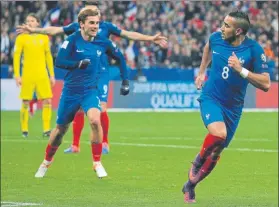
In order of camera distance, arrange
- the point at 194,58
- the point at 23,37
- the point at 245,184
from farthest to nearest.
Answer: the point at 194,58, the point at 23,37, the point at 245,184

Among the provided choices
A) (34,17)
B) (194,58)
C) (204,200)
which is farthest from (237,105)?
(194,58)

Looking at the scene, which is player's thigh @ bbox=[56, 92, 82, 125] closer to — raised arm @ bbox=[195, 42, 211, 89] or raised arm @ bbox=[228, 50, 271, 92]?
raised arm @ bbox=[195, 42, 211, 89]

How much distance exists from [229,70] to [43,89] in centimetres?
951

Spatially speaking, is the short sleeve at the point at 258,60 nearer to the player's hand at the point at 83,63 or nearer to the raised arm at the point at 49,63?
the player's hand at the point at 83,63

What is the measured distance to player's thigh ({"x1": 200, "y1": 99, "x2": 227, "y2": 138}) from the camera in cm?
1156

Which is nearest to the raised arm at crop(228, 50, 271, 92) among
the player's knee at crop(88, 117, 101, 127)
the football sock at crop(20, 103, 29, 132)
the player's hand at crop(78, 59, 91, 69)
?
the player's hand at crop(78, 59, 91, 69)

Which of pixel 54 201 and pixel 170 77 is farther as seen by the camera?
pixel 170 77

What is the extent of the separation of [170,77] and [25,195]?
20.3 metres

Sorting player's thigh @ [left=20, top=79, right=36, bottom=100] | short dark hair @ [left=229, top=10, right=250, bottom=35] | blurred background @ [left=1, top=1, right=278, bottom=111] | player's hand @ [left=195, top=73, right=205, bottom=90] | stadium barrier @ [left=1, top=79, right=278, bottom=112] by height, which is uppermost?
A: short dark hair @ [left=229, top=10, right=250, bottom=35]

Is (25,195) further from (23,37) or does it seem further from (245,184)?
(23,37)

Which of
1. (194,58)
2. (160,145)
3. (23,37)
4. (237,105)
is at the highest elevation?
(237,105)

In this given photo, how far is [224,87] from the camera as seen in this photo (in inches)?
Answer: 462

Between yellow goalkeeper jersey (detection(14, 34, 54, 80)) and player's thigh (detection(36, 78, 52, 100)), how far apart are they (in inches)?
4.2

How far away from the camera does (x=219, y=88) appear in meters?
11.7
